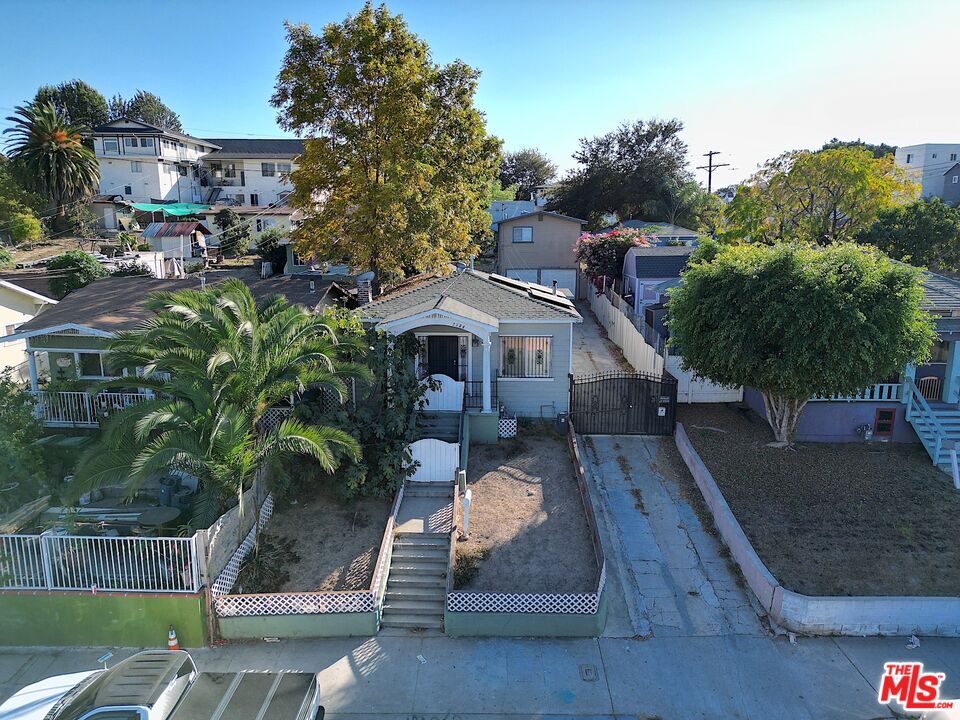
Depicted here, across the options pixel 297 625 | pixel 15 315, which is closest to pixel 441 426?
pixel 297 625

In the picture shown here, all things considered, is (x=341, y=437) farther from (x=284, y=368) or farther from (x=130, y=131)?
(x=130, y=131)

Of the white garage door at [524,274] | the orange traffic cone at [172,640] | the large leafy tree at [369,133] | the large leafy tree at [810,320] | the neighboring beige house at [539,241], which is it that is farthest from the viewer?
the neighboring beige house at [539,241]

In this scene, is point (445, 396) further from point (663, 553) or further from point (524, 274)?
point (524, 274)

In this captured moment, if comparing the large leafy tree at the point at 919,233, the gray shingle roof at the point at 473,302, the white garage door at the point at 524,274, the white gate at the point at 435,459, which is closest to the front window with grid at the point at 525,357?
the gray shingle roof at the point at 473,302

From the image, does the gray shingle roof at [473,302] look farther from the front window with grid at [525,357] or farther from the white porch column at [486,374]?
the white porch column at [486,374]

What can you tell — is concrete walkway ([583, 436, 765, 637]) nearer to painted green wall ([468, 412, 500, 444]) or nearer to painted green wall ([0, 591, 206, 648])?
painted green wall ([468, 412, 500, 444])

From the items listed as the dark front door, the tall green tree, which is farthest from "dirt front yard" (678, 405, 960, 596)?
the tall green tree
